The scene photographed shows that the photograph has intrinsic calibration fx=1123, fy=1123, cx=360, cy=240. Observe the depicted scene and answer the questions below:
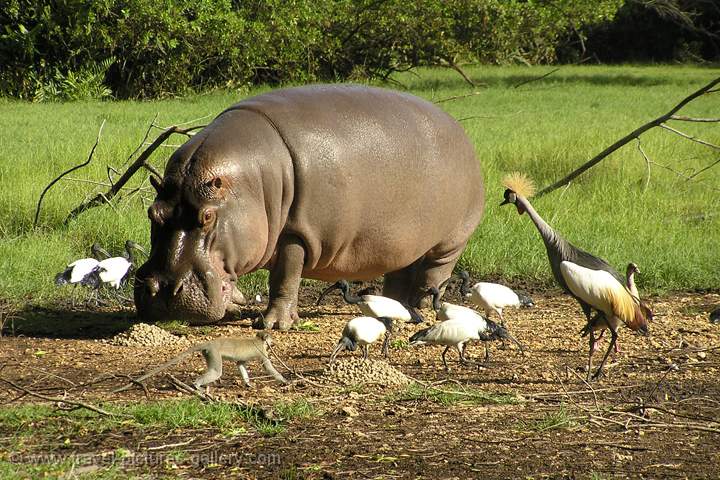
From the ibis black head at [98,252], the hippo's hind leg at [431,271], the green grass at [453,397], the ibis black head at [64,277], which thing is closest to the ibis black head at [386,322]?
the green grass at [453,397]

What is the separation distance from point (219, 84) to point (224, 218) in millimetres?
15742

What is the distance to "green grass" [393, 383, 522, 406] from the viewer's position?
202 inches

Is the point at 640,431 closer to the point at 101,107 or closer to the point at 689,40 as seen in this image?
the point at 101,107

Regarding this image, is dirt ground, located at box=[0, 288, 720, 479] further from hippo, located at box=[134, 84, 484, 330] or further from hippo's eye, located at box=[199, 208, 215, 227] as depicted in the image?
hippo's eye, located at box=[199, 208, 215, 227]

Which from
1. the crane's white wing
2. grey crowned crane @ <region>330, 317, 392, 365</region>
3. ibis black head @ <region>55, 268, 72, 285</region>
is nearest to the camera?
the crane's white wing

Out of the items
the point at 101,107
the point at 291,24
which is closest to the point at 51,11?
the point at 101,107

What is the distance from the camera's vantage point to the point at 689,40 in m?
35.4

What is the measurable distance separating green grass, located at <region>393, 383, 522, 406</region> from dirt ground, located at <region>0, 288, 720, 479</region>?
0.06 ft

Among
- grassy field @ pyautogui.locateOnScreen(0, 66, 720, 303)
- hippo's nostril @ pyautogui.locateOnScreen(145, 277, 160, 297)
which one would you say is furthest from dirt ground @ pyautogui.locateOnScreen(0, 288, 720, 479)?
grassy field @ pyautogui.locateOnScreen(0, 66, 720, 303)

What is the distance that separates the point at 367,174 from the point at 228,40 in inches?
550

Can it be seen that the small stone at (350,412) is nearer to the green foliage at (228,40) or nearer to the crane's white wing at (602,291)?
the crane's white wing at (602,291)

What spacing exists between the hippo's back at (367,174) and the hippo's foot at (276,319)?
31 cm

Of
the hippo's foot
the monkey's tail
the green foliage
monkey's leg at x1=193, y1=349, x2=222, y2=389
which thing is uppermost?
the monkey's tail

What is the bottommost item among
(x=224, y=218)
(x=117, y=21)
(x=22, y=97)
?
(x=22, y=97)
